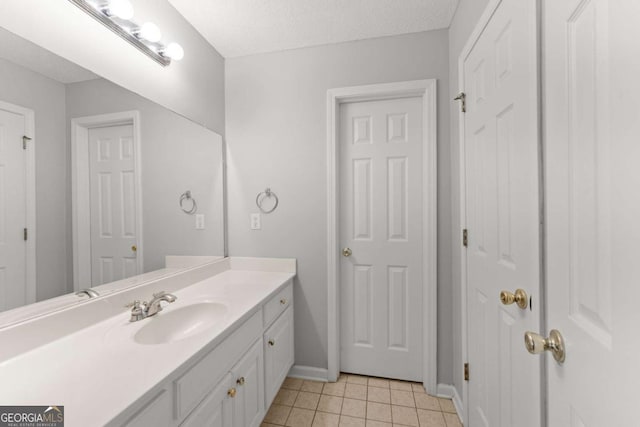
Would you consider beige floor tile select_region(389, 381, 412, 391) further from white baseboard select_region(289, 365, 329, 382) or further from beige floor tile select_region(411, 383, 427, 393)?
white baseboard select_region(289, 365, 329, 382)

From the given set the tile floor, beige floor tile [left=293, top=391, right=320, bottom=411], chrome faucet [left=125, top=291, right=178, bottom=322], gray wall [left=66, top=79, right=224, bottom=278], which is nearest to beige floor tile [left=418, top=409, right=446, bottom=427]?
the tile floor

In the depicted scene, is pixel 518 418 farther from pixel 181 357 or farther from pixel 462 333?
pixel 181 357

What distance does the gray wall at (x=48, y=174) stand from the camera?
921 millimetres

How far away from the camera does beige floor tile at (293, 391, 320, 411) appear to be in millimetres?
1644

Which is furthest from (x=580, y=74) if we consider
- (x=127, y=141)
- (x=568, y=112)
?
(x=127, y=141)

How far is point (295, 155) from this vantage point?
1912 mm

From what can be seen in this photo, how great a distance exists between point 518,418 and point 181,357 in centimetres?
117

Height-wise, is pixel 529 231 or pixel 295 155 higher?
pixel 295 155

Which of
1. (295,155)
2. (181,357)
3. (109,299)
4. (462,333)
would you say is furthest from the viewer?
(295,155)

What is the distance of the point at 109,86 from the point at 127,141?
0.24m

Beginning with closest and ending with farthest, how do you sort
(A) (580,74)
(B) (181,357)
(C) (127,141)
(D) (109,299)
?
1. (A) (580,74)
2. (B) (181,357)
3. (D) (109,299)
4. (C) (127,141)

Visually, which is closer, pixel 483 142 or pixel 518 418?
pixel 518 418

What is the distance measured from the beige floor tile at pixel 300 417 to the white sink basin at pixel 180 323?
2.66ft

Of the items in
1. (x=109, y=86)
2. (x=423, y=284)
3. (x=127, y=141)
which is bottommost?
(x=423, y=284)
